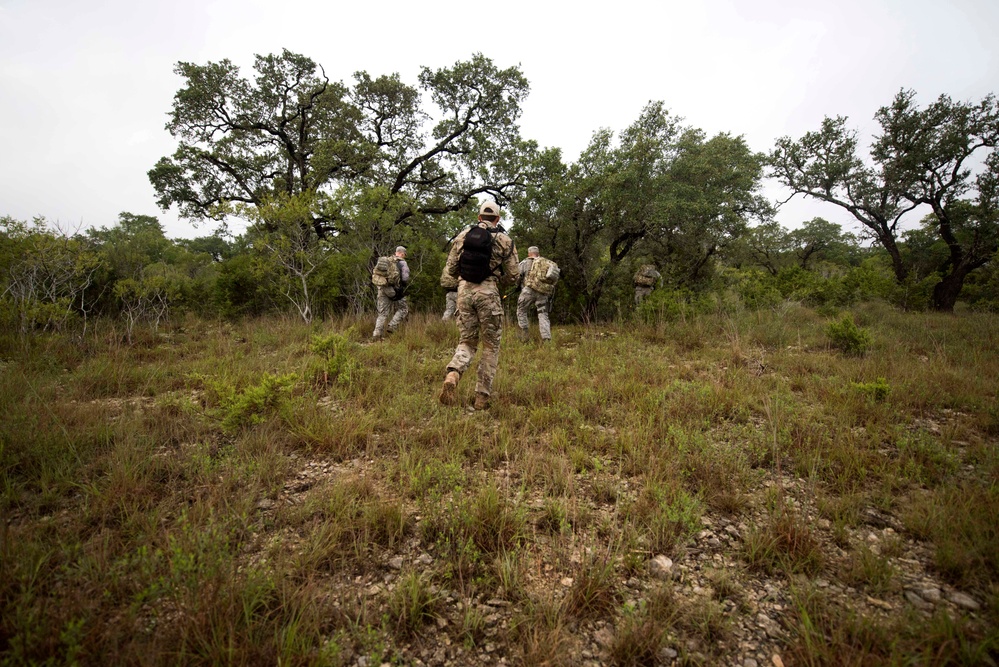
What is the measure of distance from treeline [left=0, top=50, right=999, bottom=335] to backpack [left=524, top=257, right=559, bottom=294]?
210cm

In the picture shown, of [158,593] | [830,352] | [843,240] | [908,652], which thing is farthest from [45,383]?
[843,240]

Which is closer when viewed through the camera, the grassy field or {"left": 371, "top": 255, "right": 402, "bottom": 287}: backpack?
the grassy field

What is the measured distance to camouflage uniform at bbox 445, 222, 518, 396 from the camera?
419 cm

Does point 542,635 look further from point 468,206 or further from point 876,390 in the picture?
point 468,206

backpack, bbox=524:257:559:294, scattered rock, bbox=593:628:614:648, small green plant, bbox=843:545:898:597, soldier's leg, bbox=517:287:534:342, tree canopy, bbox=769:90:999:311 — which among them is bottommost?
scattered rock, bbox=593:628:614:648

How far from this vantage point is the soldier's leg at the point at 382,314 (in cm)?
770

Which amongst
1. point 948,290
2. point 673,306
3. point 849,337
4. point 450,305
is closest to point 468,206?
point 450,305

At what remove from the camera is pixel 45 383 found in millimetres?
4227

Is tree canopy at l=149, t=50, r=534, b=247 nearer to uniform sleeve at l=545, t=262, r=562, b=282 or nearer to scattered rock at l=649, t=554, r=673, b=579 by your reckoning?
uniform sleeve at l=545, t=262, r=562, b=282

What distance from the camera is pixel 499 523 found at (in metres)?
2.13

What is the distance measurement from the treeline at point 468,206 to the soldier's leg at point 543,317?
241 cm

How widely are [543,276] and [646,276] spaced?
439 cm

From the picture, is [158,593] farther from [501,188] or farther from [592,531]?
[501,188]

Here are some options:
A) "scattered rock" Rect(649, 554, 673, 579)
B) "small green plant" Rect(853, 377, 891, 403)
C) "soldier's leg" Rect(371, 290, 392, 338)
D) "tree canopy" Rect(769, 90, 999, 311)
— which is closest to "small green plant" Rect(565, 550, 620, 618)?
"scattered rock" Rect(649, 554, 673, 579)
